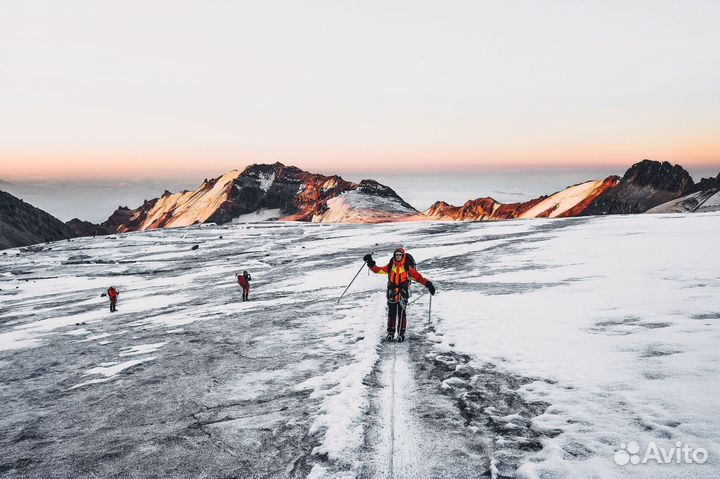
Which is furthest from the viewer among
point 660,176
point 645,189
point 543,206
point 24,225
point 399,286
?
point 24,225

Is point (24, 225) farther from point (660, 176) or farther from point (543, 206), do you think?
point (660, 176)

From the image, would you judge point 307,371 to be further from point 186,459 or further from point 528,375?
point 528,375

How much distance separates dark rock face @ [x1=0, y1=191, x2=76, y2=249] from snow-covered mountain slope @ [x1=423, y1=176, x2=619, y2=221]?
421 ft

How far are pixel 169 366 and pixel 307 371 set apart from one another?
3889mm

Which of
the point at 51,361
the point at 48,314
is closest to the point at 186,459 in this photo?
the point at 51,361

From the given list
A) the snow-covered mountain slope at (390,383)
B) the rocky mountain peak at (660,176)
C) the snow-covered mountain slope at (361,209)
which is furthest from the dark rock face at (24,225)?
the rocky mountain peak at (660,176)

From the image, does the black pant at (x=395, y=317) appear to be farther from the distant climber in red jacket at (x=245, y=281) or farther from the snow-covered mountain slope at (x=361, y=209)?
the snow-covered mountain slope at (x=361, y=209)

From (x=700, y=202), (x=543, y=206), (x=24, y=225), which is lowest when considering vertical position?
(x=24, y=225)

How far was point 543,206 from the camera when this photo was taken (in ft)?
422


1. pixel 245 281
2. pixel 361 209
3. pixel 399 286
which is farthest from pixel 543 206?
pixel 399 286

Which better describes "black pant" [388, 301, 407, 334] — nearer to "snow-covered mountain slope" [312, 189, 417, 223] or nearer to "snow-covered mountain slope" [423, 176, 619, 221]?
"snow-covered mountain slope" [423, 176, 619, 221]

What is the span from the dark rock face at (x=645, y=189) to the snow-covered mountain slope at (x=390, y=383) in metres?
112

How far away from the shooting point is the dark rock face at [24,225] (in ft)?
412

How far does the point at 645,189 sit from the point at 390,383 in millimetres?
138998
